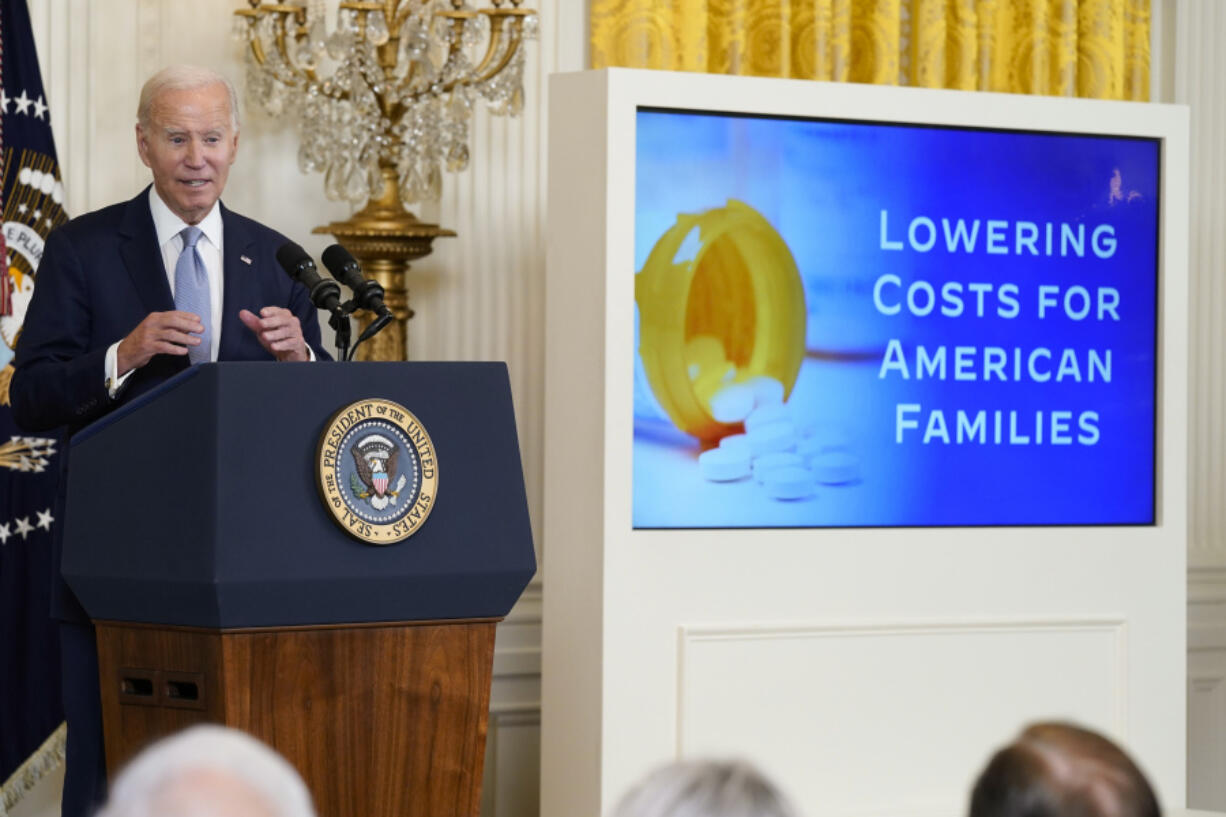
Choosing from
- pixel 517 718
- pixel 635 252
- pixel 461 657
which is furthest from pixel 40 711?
pixel 461 657

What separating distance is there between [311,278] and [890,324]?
1.86 m

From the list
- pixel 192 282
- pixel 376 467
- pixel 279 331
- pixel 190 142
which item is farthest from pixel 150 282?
pixel 376 467

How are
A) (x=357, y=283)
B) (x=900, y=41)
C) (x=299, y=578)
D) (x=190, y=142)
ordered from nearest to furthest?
(x=299, y=578)
(x=357, y=283)
(x=190, y=142)
(x=900, y=41)

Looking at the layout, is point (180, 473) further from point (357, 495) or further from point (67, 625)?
point (67, 625)

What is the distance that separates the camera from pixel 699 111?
3445 mm

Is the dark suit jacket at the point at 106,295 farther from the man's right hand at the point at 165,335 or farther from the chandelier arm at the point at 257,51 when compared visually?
the chandelier arm at the point at 257,51

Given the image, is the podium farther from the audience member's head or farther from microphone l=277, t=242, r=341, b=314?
the audience member's head

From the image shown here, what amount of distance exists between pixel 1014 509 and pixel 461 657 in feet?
6.70

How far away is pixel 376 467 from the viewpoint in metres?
1.93

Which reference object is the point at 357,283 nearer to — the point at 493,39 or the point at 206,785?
the point at 206,785

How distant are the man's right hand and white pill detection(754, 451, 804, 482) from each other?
5.56ft

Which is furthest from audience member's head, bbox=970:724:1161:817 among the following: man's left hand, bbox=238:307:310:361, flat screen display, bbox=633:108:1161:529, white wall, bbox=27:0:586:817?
white wall, bbox=27:0:586:817

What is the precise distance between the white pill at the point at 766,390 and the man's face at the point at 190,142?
1.52 metres

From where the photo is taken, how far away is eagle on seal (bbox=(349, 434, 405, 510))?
1.92 meters
